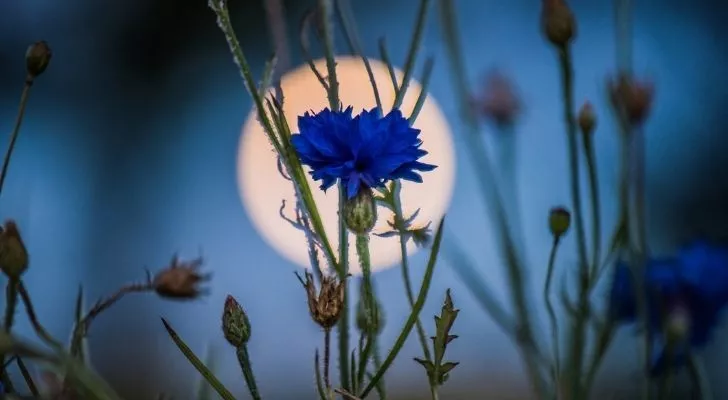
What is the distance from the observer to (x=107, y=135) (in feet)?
15.9

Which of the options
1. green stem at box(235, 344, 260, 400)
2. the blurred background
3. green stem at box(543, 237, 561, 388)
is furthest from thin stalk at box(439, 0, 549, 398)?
the blurred background

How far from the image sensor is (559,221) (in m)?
0.57

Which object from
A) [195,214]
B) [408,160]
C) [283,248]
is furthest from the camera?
[195,214]

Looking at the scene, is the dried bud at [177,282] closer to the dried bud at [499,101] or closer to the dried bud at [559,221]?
the dried bud at [559,221]

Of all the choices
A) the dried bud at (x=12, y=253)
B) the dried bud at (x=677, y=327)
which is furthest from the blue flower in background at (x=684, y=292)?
the dried bud at (x=12, y=253)

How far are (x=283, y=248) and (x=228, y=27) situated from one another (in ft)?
6.99

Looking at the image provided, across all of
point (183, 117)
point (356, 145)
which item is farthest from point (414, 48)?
point (183, 117)

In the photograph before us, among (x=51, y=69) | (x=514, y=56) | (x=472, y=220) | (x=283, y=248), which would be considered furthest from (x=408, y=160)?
(x=51, y=69)

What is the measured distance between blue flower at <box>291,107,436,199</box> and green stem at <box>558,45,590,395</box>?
0.10m

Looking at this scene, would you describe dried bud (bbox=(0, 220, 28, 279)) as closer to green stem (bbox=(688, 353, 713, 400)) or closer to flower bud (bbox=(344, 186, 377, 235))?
flower bud (bbox=(344, 186, 377, 235))

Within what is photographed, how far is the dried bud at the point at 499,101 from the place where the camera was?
2.51 ft

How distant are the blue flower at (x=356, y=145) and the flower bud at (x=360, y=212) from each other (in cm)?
1

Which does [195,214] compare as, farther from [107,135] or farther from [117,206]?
[107,135]

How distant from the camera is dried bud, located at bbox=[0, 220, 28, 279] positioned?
46 cm
